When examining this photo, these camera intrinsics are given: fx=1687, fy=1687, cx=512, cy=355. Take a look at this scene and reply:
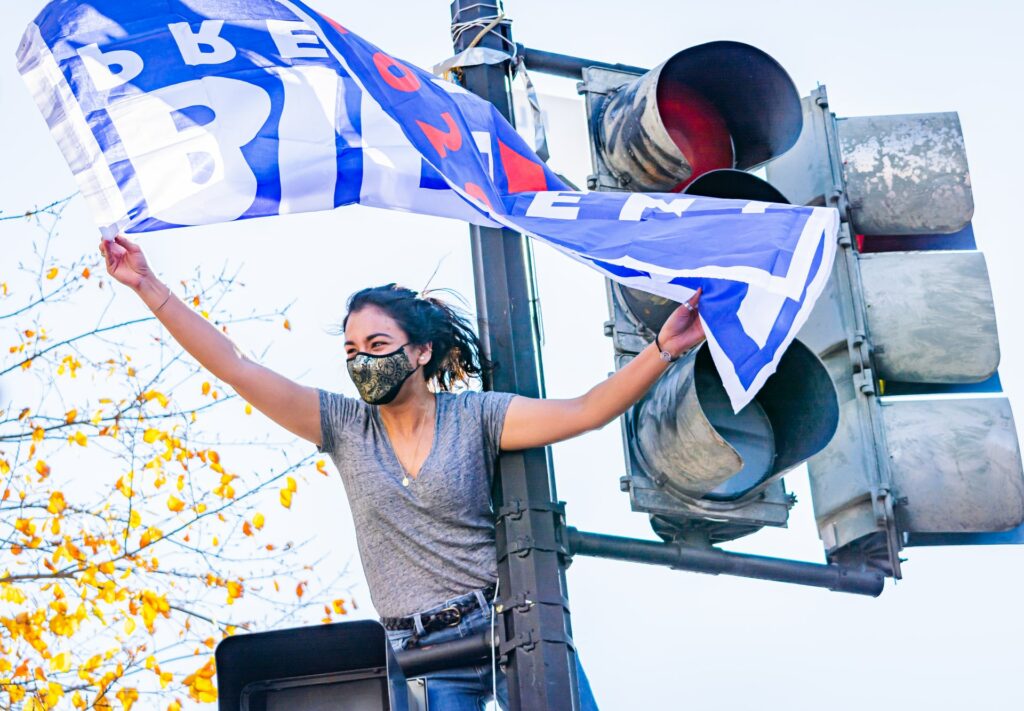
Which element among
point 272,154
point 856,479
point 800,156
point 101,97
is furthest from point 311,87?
point 856,479

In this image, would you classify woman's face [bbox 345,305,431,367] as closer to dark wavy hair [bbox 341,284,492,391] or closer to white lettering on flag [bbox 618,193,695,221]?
dark wavy hair [bbox 341,284,492,391]

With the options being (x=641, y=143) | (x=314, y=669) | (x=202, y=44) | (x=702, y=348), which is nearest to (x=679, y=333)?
(x=702, y=348)

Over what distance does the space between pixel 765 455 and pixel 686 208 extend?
82 centimetres

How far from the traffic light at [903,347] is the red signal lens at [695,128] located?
Answer: 408mm

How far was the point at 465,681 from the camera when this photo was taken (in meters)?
4.98

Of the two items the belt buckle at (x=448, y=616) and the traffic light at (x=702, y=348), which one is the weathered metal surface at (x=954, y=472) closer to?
the traffic light at (x=702, y=348)

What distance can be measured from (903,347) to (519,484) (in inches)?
61.5

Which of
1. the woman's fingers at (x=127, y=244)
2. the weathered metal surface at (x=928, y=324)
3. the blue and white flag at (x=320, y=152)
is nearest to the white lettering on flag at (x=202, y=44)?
the blue and white flag at (x=320, y=152)

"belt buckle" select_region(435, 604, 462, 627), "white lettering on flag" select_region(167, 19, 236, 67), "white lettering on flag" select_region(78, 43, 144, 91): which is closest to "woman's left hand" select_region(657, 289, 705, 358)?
"belt buckle" select_region(435, 604, 462, 627)

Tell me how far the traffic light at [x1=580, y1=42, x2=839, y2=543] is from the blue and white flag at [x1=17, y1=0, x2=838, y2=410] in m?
0.21

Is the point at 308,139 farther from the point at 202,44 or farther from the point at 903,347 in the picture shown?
the point at 903,347

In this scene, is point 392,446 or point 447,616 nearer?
point 447,616

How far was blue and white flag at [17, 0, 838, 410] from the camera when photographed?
16.8ft

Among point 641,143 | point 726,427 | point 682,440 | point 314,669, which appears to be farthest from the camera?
point 641,143
